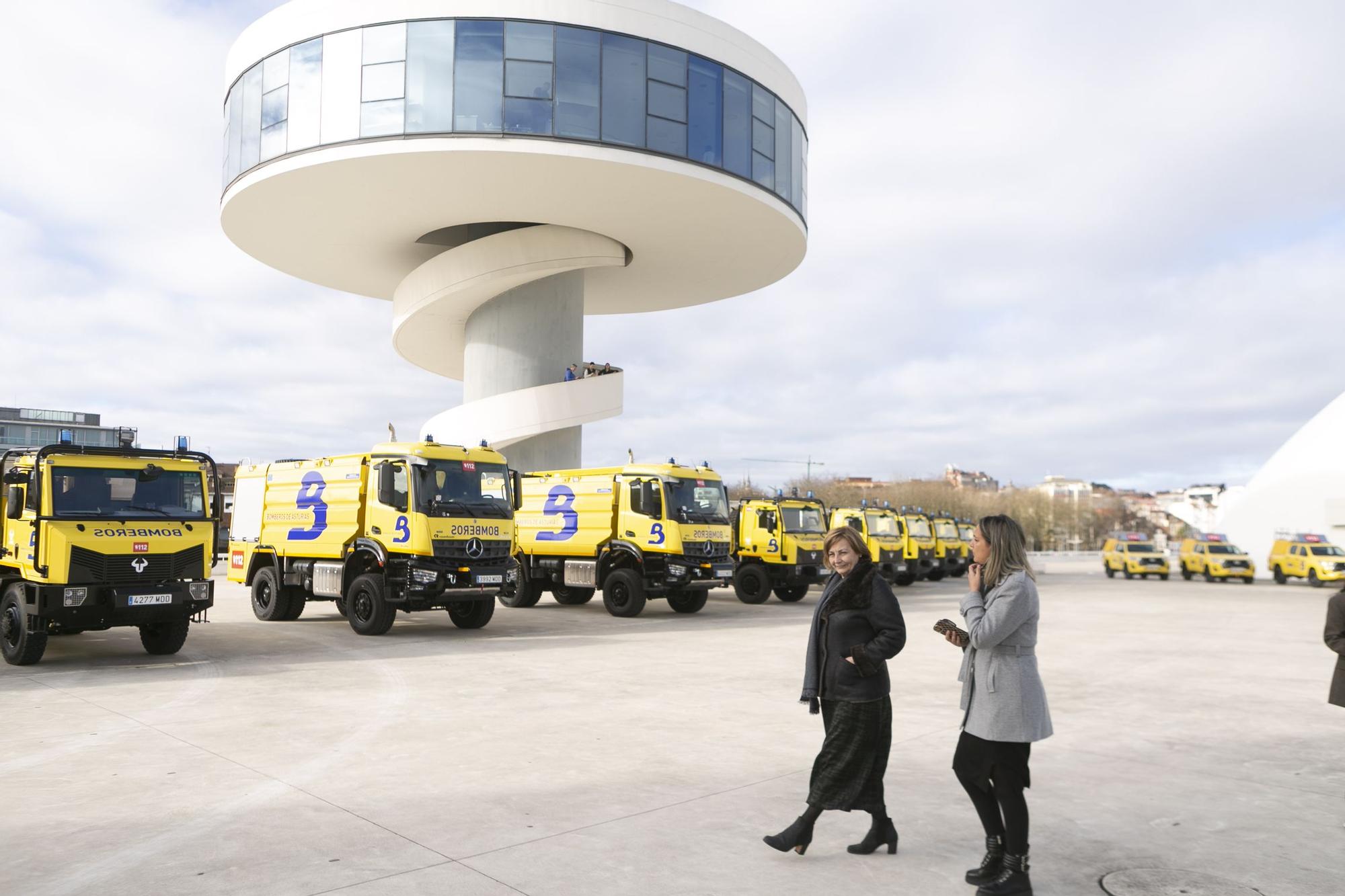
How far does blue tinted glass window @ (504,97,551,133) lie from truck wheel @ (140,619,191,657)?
1567cm

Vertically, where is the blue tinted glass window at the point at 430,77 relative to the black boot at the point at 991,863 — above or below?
above

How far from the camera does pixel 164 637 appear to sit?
1292 cm

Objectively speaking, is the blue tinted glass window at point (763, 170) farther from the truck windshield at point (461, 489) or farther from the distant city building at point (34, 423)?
the distant city building at point (34, 423)

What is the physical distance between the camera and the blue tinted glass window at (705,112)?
87.0 feet

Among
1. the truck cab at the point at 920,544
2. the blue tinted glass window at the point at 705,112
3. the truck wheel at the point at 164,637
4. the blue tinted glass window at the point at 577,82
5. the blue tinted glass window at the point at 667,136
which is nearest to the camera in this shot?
the truck wheel at the point at 164,637

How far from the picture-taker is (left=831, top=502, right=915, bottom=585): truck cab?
93.9 feet

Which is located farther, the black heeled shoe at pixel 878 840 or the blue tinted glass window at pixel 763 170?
the blue tinted glass window at pixel 763 170

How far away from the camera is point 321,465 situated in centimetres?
1745

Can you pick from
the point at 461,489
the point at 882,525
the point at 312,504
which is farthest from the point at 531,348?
the point at 461,489

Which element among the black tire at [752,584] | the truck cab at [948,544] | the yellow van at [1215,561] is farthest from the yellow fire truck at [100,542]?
the yellow van at [1215,561]

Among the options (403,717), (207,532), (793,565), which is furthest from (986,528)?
(793,565)

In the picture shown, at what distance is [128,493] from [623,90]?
56.5 feet

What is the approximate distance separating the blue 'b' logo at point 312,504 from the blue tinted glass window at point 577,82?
11712mm

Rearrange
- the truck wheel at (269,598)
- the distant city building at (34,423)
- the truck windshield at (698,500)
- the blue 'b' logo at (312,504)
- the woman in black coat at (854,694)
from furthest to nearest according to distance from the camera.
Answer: the distant city building at (34,423)
the truck windshield at (698,500)
the truck wheel at (269,598)
the blue 'b' logo at (312,504)
the woman in black coat at (854,694)
